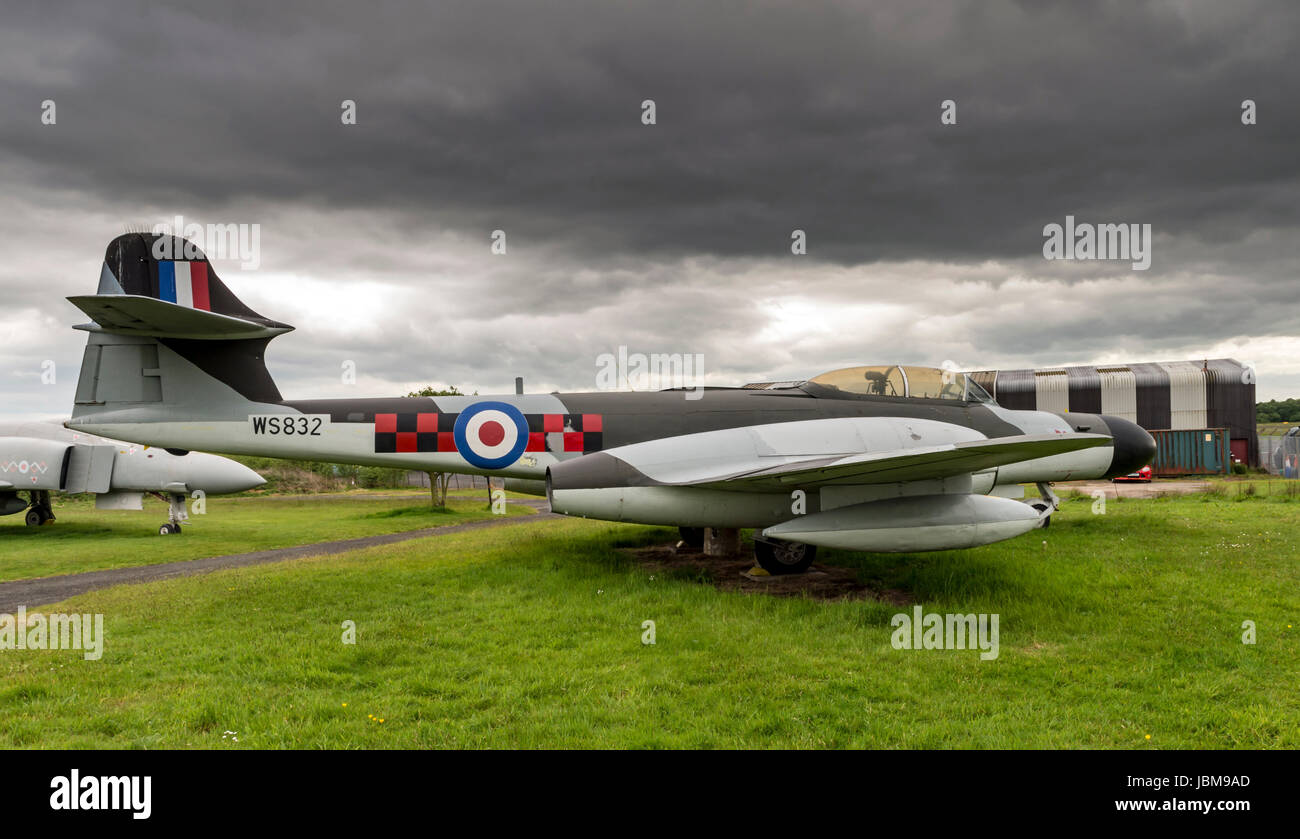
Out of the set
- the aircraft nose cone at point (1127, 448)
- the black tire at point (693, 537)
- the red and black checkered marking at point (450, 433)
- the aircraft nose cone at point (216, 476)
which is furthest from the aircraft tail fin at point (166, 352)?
the aircraft nose cone at point (1127, 448)

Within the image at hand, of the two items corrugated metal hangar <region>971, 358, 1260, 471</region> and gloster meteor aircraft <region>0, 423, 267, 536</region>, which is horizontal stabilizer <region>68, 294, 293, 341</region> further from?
corrugated metal hangar <region>971, 358, 1260, 471</region>

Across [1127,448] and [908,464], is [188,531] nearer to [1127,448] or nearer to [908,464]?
[908,464]

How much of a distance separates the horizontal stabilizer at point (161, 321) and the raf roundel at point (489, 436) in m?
2.75

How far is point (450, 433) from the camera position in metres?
9.41

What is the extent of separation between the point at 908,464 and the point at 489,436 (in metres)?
5.53

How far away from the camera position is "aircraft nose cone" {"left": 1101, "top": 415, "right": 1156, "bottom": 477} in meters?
11.4

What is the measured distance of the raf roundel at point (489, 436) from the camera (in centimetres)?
944

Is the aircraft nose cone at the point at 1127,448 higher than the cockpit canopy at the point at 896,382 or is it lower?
lower

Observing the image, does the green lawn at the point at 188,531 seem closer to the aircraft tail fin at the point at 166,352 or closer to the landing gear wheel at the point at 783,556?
the aircraft tail fin at the point at 166,352

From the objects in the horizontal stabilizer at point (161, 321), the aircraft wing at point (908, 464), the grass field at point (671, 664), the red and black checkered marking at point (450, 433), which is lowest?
the grass field at point (671, 664)

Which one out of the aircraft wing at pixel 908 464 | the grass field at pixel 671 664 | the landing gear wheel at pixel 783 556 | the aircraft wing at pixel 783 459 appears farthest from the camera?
the landing gear wheel at pixel 783 556

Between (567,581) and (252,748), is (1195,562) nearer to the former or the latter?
(567,581)

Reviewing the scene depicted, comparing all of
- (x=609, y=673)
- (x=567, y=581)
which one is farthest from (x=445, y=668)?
(x=567, y=581)

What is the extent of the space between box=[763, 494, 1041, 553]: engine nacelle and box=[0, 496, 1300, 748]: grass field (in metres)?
0.62
